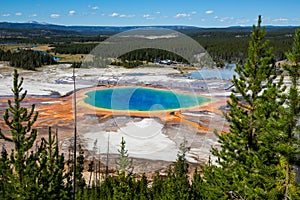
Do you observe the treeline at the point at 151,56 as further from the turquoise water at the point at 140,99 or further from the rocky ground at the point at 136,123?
Result: the turquoise water at the point at 140,99

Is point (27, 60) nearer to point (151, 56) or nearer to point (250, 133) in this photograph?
point (151, 56)

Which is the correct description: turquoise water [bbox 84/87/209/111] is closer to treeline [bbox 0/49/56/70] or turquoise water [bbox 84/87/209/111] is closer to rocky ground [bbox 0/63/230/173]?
rocky ground [bbox 0/63/230/173]

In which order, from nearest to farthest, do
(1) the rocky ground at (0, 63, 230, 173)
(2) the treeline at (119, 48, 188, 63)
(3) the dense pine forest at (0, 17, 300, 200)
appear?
(3) the dense pine forest at (0, 17, 300, 200) → (1) the rocky ground at (0, 63, 230, 173) → (2) the treeline at (119, 48, 188, 63)

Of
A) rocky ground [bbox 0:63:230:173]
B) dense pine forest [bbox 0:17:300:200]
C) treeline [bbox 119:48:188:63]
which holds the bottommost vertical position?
rocky ground [bbox 0:63:230:173]

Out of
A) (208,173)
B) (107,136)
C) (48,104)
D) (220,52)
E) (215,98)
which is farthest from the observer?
(220,52)

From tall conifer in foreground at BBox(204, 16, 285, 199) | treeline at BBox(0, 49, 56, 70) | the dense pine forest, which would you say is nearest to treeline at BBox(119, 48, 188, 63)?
treeline at BBox(0, 49, 56, 70)

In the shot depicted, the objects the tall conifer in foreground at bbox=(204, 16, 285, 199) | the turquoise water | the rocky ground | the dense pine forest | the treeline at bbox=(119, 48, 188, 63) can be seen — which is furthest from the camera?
the treeline at bbox=(119, 48, 188, 63)

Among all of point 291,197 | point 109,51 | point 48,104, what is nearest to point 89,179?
→ point 291,197

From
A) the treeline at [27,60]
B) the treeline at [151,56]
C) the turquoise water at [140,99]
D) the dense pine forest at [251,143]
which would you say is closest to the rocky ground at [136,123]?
the turquoise water at [140,99]

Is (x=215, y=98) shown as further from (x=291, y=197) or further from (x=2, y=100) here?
(x=291, y=197)
